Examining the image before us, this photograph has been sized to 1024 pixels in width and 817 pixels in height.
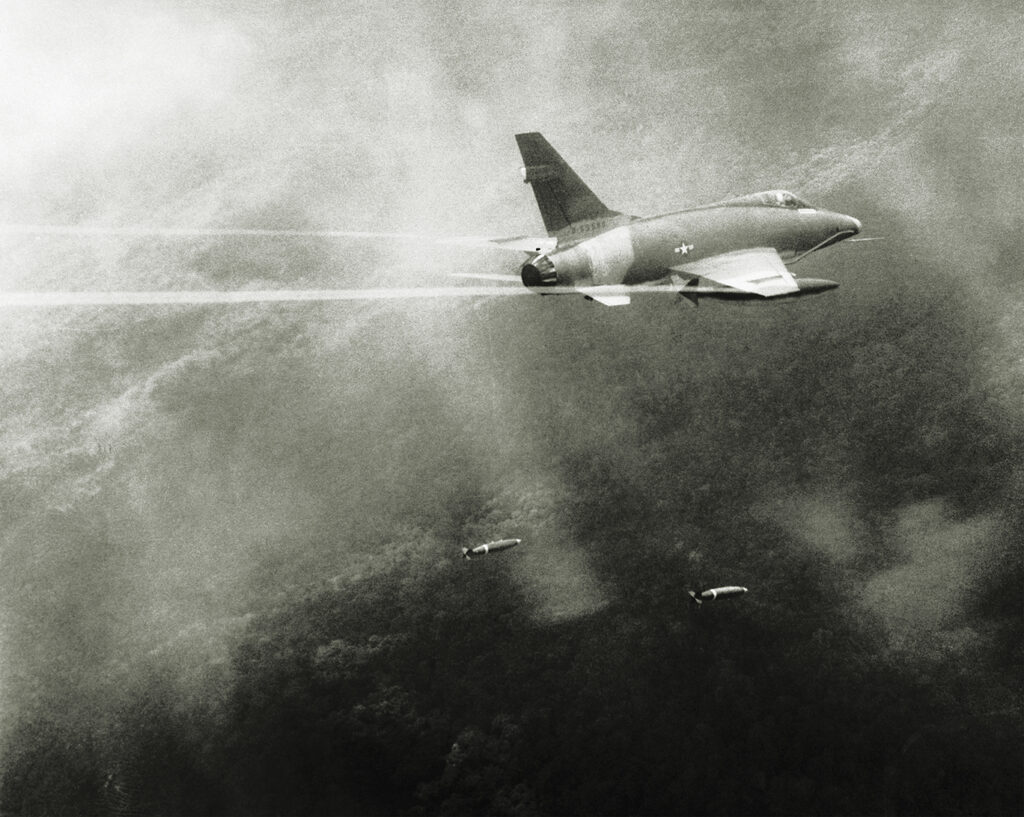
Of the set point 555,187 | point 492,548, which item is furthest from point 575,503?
point 555,187

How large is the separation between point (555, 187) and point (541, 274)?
6723 mm

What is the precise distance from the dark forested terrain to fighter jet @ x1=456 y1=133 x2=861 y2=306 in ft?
126

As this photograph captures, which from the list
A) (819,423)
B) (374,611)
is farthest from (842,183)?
(374,611)

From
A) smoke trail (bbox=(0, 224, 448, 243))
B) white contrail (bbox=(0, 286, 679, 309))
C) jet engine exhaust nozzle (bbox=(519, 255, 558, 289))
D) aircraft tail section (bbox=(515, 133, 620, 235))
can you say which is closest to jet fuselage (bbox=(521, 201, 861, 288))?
jet engine exhaust nozzle (bbox=(519, 255, 558, 289))

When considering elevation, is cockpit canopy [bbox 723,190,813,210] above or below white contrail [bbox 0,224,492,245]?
below

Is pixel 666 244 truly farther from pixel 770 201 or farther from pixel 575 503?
pixel 575 503

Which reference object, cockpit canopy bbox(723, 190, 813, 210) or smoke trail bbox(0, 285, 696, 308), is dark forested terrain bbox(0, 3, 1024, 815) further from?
cockpit canopy bbox(723, 190, 813, 210)

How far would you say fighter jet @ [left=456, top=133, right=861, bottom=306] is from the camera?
5619 cm

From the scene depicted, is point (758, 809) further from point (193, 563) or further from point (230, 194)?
point (230, 194)

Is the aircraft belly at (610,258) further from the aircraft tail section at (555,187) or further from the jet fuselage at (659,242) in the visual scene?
the aircraft tail section at (555,187)

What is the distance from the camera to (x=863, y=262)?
99.9 meters

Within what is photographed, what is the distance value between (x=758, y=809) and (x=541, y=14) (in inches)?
3823

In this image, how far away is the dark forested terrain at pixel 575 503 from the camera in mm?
88188

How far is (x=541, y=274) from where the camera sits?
2212 inches
